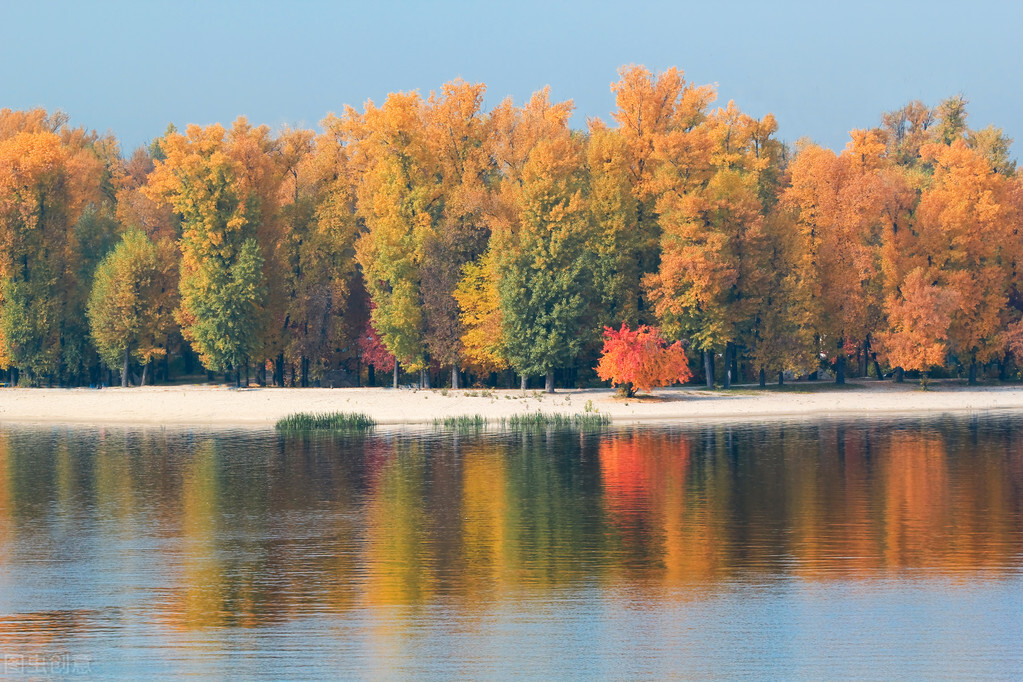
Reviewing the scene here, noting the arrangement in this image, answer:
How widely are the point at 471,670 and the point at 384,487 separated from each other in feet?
72.7

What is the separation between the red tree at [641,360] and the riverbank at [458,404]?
155 cm

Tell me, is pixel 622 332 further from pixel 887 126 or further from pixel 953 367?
pixel 887 126

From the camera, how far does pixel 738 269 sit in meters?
79.8

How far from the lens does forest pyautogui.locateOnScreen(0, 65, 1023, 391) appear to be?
78250 millimetres

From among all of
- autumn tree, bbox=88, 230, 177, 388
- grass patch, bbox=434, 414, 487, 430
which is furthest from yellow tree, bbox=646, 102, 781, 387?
autumn tree, bbox=88, 230, 177, 388

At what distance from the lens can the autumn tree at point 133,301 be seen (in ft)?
280

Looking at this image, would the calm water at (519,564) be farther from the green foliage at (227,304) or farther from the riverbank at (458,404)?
the green foliage at (227,304)

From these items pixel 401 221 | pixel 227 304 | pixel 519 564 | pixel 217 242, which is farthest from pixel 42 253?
pixel 519 564

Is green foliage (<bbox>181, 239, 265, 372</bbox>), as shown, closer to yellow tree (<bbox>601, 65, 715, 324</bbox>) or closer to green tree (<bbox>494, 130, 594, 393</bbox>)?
green tree (<bbox>494, 130, 594, 393</bbox>)

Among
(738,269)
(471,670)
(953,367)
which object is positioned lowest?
(471,670)

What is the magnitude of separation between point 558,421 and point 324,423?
1354cm

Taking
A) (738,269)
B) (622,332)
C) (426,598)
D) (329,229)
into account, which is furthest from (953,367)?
(426,598)

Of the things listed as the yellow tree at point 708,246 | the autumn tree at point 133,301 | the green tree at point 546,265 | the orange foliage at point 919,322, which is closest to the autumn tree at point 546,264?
the green tree at point 546,265

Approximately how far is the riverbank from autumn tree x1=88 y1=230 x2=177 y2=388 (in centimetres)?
508
